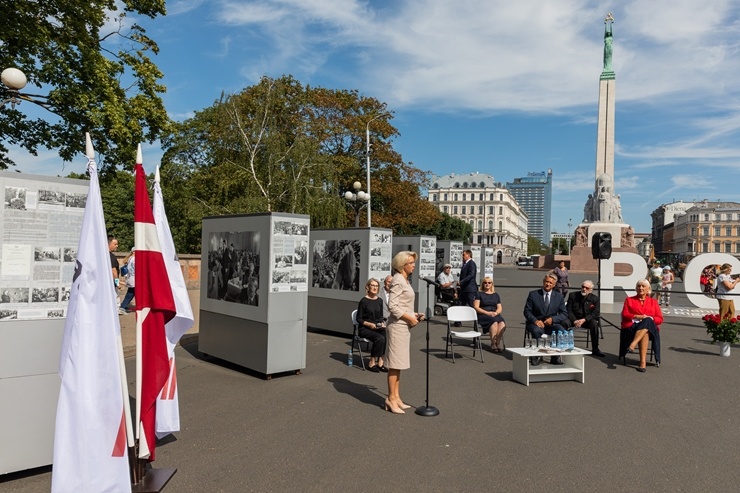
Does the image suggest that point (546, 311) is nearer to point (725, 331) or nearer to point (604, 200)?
point (725, 331)

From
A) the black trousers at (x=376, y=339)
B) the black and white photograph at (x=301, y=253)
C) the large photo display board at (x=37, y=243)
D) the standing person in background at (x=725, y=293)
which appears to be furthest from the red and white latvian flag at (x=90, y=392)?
the standing person in background at (x=725, y=293)

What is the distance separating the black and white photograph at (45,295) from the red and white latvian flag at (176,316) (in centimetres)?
90

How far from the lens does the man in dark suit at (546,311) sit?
969cm

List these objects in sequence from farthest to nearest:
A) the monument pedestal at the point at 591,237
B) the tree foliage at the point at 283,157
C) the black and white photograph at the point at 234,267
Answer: the monument pedestal at the point at 591,237 < the tree foliage at the point at 283,157 < the black and white photograph at the point at 234,267

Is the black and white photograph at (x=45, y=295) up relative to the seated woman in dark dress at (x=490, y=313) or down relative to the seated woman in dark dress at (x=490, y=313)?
up

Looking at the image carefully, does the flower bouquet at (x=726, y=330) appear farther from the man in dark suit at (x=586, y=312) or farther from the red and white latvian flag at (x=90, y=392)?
the red and white latvian flag at (x=90, y=392)

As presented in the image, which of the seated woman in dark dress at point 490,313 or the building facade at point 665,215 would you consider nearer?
the seated woman in dark dress at point 490,313

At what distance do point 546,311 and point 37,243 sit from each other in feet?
26.3

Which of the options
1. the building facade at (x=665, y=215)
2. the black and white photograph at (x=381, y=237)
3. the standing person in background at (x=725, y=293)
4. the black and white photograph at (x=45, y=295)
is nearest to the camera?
the black and white photograph at (x=45, y=295)

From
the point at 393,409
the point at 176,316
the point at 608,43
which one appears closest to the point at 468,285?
the point at 393,409

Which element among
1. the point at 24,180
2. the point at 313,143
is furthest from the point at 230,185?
the point at 24,180

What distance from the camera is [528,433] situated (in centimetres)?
583

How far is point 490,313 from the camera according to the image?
10.8 m

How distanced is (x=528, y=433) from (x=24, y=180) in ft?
17.6
